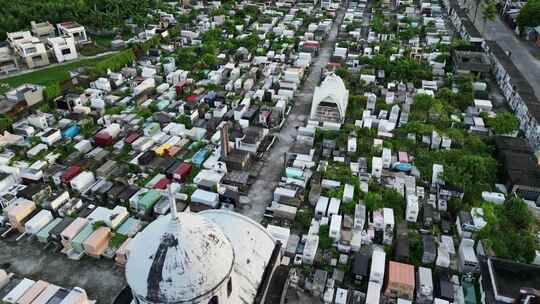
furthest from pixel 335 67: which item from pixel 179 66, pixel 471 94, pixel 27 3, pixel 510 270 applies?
pixel 27 3

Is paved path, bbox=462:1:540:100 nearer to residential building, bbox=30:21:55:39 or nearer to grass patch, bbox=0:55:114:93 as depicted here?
grass patch, bbox=0:55:114:93

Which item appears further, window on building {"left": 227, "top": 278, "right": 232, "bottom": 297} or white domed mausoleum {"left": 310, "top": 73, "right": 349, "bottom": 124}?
white domed mausoleum {"left": 310, "top": 73, "right": 349, "bottom": 124}

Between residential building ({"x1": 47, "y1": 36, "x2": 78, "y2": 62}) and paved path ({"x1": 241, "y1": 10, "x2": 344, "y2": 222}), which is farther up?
residential building ({"x1": 47, "y1": 36, "x2": 78, "y2": 62})

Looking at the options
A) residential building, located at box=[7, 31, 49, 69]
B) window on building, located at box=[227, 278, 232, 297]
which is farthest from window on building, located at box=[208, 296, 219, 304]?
residential building, located at box=[7, 31, 49, 69]

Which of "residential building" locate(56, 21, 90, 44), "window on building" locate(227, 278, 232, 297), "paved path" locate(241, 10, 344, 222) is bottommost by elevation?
"paved path" locate(241, 10, 344, 222)

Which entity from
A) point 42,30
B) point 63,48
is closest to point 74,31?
point 42,30

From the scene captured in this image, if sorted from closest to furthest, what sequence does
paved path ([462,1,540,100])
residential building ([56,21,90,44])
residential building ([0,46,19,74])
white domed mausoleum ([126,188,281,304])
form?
white domed mausoleum ([126,188,281,304]) → paved path ([462,1,540,100]) → residential building ([0,46,19,74]) → residential building ([56,21,90,44])

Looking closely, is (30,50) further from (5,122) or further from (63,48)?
(5,122)
